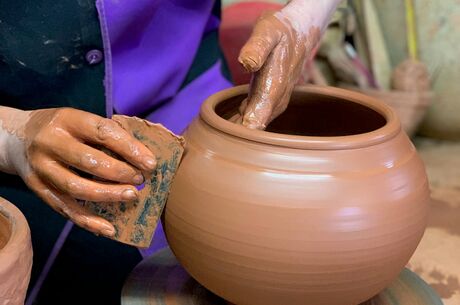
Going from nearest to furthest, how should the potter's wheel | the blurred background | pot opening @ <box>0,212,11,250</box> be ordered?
pot opening @ <box>0,212,11,250</box>, the potter's wheel, the blurred background

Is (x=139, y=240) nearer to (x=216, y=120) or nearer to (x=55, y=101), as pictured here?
(x=216, y=120)

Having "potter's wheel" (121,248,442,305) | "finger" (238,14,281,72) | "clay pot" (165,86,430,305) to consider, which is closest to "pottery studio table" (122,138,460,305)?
"potter's wheel" (121,248,442,305)

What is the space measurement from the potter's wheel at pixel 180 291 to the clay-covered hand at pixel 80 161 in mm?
159

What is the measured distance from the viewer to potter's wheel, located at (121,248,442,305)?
1.07 m

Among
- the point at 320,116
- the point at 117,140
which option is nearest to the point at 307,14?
the point at 320,116

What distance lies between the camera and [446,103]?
8.87 feet

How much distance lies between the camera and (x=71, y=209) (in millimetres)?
975

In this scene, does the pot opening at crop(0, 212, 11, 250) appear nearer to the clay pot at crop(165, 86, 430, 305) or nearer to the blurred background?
the clay pot at crop(165, 86, 430, 305)

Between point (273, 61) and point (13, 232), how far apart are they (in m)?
0.49

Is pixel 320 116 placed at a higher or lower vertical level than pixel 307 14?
lower

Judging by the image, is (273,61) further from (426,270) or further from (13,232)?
(426,270)

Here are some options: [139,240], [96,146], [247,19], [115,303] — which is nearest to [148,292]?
[139,240]

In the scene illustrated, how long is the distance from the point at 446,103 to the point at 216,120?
1946 millimetres

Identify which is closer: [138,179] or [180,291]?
[138,179]
